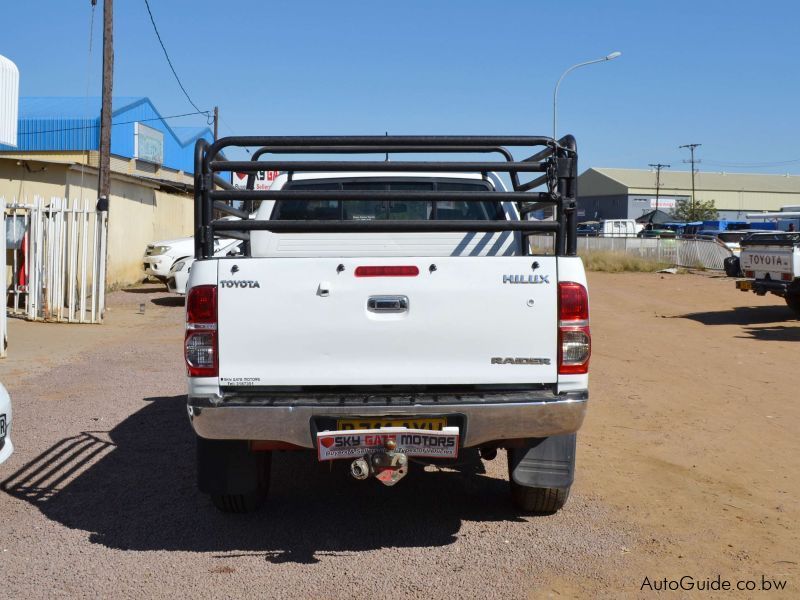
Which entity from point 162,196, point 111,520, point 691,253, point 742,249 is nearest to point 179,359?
point 111,520

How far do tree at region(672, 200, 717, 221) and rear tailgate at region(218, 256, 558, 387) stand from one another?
85.1 m

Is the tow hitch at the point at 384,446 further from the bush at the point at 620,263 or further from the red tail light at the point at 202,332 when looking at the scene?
the bush at the point at 620,263

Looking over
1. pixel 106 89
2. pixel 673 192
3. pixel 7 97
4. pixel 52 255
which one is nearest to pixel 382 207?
pixel 52 255

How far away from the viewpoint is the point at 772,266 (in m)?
15.9

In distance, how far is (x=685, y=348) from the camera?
1304cm

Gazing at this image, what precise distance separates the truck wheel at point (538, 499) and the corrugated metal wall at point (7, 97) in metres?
12.0

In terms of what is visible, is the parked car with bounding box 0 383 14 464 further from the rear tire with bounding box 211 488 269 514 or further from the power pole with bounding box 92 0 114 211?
the power pole with bounding box 92 0 114 211

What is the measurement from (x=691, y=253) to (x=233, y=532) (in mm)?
31234

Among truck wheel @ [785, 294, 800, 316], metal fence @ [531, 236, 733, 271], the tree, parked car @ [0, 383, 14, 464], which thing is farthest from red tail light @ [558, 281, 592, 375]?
the tree

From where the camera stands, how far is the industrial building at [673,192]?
325 ft

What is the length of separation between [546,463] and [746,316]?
14550 mm

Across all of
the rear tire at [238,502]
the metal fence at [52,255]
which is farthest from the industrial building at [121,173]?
the rear tire at [238,502]

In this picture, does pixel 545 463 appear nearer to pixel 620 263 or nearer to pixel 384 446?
pixel 384 446

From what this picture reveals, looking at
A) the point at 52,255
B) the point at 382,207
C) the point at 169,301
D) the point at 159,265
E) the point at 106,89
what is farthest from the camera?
the point at 159,265
